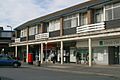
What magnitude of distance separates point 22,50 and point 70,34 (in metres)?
25.8

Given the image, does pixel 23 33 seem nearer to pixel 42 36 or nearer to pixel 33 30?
pixel 33 30

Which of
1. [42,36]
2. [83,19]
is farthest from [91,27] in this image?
[42,36]

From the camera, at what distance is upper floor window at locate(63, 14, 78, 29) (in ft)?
125

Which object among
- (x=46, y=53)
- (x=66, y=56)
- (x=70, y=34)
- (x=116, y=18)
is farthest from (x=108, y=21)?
(x=46, y=53)

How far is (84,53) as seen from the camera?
39.1 m

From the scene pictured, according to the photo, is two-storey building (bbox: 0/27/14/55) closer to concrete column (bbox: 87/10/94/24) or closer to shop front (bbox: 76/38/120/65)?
shop front (bbox: 76/38/120/65)

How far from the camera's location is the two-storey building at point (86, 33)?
1210 inches

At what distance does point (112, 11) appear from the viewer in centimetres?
3084

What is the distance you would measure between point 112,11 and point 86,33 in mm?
3785

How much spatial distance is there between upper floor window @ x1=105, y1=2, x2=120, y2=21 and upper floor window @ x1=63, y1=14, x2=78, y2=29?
656cm

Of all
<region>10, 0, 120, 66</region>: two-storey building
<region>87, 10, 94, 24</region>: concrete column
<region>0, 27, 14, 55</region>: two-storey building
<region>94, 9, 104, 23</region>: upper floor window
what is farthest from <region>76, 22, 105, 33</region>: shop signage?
<region>0, 27, 14, 55</region>: two-storey building

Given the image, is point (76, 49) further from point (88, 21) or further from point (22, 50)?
point (22, 50)

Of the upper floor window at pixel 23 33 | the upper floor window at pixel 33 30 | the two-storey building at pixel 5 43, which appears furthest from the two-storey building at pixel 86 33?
the two-storey building at pixel 5 43

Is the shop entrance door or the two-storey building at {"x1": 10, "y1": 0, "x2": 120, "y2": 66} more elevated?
the two-storey building at {"x1": 10, "y1": 0, "x2": 120, "y2": 66}
